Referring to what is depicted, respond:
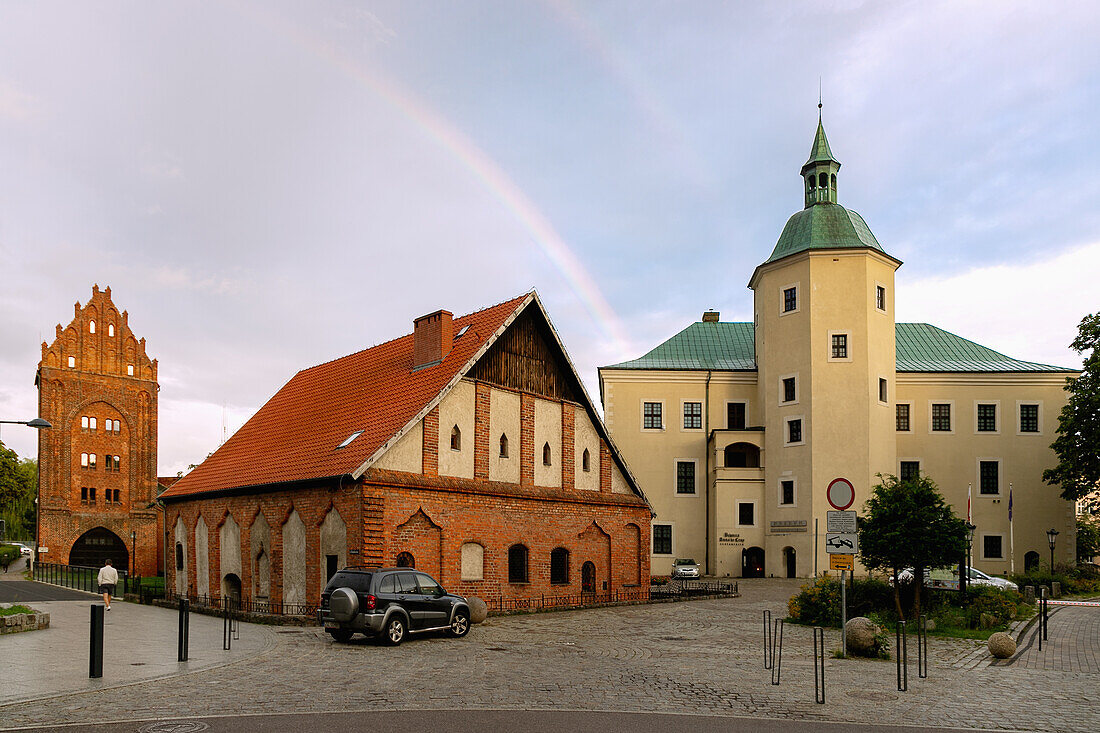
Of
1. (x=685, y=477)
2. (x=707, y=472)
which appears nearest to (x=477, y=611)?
(x=685, y=477)

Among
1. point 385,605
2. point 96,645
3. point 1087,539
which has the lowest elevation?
point 1087,539

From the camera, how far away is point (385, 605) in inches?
791

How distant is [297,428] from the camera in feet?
110

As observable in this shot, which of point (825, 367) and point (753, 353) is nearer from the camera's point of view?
point (825, 367)

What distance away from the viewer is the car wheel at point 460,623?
22.0m

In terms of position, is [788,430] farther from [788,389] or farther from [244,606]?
[244,606]

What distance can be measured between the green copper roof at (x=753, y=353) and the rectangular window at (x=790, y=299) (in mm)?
5938

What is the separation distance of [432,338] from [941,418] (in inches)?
1596

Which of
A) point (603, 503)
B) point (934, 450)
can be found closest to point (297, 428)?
point (603, 503)

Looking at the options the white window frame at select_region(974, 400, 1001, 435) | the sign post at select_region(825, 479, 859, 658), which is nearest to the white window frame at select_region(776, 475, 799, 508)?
the white window frame at select_region(974, 400, 1001, 435)

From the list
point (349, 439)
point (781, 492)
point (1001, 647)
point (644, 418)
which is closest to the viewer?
point (1001, 647)

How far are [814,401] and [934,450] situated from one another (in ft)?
35.3

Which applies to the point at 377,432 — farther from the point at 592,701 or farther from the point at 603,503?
the point at 592,701

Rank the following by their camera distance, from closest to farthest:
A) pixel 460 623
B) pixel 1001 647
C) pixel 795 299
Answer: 1. pixel 1001 647
2. pixel 460 623
3. pixel 795 299
